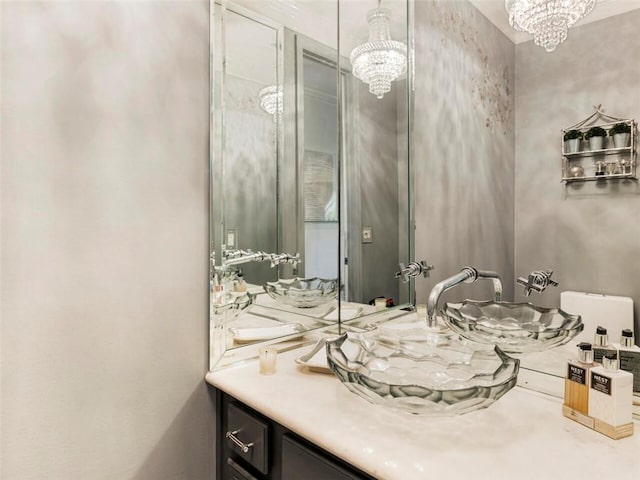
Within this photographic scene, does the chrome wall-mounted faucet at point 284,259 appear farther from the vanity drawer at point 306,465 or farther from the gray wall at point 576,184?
the gray wall at point 576,184

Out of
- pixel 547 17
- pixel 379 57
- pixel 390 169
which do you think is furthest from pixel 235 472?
pixel 379 57

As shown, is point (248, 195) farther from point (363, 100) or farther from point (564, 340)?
point (564, 340)

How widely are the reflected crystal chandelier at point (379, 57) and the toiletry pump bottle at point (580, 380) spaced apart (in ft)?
4.31

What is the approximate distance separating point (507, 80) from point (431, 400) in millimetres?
884

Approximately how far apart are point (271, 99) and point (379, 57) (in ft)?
2.12

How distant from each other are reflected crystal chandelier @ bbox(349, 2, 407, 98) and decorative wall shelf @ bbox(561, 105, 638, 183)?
991 mm

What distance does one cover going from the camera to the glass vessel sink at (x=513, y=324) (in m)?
1.05

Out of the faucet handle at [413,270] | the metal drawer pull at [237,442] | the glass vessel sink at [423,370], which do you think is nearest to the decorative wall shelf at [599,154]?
the glass vessel sink at [423,370]

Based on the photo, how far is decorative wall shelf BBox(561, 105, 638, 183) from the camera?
2.91 ft

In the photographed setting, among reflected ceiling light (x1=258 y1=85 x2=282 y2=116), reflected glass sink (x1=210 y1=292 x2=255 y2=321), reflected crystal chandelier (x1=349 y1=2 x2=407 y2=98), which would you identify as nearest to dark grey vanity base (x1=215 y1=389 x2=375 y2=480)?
reflected glass sink (x1=210 y1=292 x2=255 y2=321)

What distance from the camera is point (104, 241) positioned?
1.02m

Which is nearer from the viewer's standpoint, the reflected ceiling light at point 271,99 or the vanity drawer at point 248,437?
the vanity drawer at point 248,437

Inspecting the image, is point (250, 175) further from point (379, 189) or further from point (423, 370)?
point (423, 370)

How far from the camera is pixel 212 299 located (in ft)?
4.10
